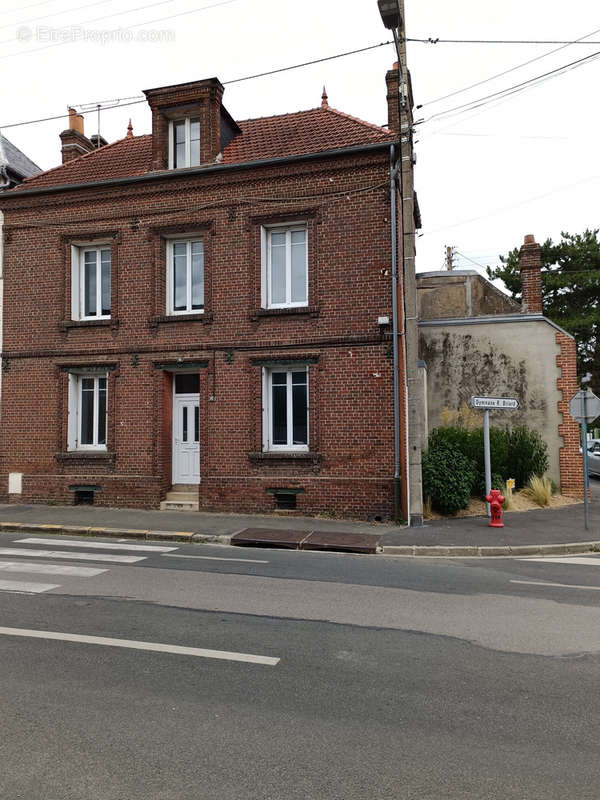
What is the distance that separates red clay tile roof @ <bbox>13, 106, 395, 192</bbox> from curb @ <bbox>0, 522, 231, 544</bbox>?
8.17 metres

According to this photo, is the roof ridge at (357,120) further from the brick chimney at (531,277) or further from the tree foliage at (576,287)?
the tree foliage at (576,287)

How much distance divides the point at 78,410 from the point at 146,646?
1085 cm

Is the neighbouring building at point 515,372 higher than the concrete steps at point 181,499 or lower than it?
higher

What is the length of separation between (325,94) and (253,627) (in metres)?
13.7

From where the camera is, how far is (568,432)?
608 inches

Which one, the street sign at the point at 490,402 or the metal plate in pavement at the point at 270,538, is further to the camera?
the street sign at the point at 490,402

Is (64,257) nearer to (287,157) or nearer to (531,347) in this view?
(287,157)

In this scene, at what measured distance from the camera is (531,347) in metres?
15.8

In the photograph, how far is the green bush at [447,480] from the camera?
1286 centimetres

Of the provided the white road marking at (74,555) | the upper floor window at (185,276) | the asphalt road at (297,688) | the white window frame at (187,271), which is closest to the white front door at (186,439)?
the white window frame at (187,271)

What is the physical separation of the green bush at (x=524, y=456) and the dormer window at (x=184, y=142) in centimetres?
1017

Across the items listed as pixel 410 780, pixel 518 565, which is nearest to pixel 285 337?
pixel 518 565

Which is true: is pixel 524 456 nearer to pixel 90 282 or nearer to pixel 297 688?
pixel 90 282

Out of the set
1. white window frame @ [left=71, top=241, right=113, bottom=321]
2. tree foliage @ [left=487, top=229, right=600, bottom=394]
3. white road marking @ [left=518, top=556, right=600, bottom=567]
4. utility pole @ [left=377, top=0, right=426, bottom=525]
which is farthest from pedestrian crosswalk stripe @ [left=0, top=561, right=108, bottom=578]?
tree foliage @ [left=487, top=229, right=600, bottom=394]
